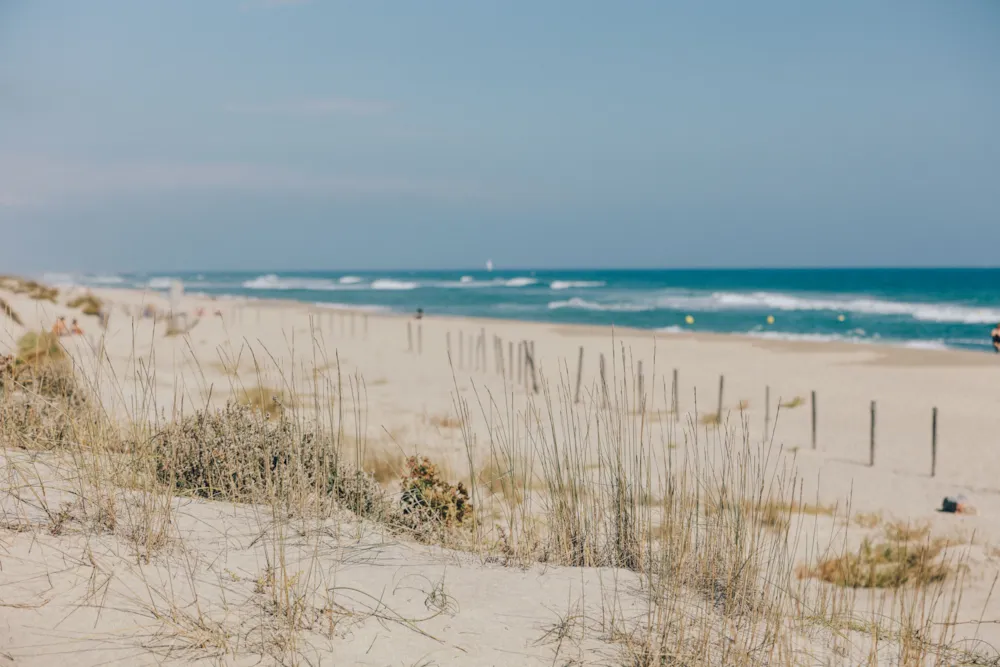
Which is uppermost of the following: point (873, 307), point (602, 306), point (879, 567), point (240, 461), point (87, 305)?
point (87, 305)

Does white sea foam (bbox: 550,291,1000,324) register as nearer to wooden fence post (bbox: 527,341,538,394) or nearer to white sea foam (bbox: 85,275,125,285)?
wooden fence post (bbox: 527,341,538,394)

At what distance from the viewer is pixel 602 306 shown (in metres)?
61.8

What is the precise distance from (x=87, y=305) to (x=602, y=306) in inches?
1652

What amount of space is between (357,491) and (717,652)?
9.37 feet

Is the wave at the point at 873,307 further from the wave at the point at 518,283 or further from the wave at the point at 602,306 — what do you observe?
the wave at the point at 518,283

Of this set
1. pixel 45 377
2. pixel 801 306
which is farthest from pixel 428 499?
pixel 801 306

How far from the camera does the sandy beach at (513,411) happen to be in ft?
11.3

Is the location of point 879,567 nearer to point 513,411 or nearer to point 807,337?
point 513,411

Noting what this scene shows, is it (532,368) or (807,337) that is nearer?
(532,368)

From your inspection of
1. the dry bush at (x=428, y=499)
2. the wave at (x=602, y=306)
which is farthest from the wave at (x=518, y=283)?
the dry bush at (x=428, y=499)

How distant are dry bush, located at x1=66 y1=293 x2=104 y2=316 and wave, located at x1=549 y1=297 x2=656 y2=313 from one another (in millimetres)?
37541

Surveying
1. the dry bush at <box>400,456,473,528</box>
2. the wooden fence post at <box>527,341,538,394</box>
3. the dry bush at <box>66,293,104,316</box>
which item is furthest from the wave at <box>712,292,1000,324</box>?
the dry bush at <box>400,456,473,528</box>

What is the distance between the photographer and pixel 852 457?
13.1m

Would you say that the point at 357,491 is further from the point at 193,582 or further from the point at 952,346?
the point at 952,346
